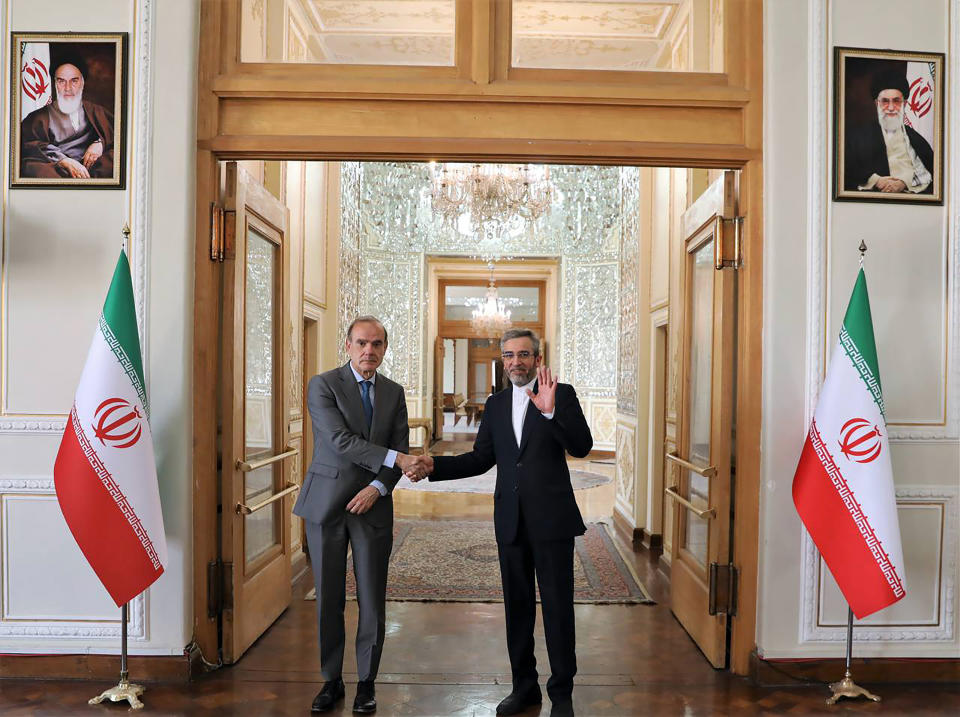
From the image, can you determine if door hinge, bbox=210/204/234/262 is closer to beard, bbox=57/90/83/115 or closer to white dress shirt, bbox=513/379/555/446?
beard, bbox=57/90/83/115

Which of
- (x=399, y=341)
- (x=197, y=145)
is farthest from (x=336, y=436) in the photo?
(x=399, y=341)

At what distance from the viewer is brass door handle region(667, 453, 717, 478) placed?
Result: 13.3 feet

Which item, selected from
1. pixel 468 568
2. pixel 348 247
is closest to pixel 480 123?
pixel 468 568

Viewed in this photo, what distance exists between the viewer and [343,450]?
11.2 feet

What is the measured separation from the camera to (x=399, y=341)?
15.3 meters

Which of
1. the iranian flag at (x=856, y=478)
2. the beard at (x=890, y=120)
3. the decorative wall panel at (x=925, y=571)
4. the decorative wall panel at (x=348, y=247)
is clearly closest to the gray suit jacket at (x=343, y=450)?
the iranian flag at (x=856, y=478)

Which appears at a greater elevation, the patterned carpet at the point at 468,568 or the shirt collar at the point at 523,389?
the shirt collar at the point at 523,389

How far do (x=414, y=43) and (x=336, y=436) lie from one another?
6.63ft

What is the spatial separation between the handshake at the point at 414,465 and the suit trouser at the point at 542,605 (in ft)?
1.62

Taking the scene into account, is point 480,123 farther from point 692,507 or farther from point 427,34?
point 692,507

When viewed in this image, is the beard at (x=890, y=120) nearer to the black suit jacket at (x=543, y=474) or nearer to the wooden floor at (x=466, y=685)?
the black suit jacket at (x=543, y=474)

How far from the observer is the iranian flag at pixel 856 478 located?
3.42 metres

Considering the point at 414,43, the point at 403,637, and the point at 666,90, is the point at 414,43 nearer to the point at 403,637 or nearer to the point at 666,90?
the point at 666,90

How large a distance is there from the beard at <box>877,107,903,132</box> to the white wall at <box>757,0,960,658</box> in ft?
0.79
